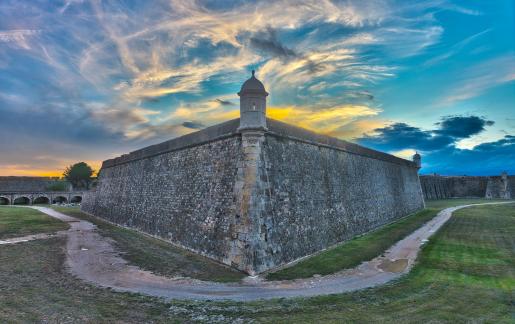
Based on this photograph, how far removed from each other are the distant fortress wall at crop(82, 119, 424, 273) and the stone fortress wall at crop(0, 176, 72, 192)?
54543 mm

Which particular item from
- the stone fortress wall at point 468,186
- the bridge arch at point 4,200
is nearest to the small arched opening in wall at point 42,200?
the bridge arch at point 4,200

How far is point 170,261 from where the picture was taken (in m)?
14.2

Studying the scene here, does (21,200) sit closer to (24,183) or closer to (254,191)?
(24,183)

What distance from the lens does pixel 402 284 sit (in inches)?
432

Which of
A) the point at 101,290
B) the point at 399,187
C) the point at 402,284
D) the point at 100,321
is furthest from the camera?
the point at 399,187

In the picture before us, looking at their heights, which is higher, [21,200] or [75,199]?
[75,199]

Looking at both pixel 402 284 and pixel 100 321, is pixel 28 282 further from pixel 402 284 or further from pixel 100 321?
pixel 402 284

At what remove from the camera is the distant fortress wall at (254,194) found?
13695 millimetres

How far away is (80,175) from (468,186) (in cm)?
9873

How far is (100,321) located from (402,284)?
10034 mm

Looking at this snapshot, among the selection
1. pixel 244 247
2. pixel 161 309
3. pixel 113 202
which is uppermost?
pixel 113 202

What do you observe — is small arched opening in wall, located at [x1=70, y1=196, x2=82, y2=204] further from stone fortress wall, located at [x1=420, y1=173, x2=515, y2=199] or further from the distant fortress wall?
stone fortress wall, located at [x1=420, y1=173, x2=515, y2=199]

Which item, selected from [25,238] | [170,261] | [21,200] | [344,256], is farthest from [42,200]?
[344,256]

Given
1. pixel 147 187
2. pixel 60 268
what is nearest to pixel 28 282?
pixel 60 268
